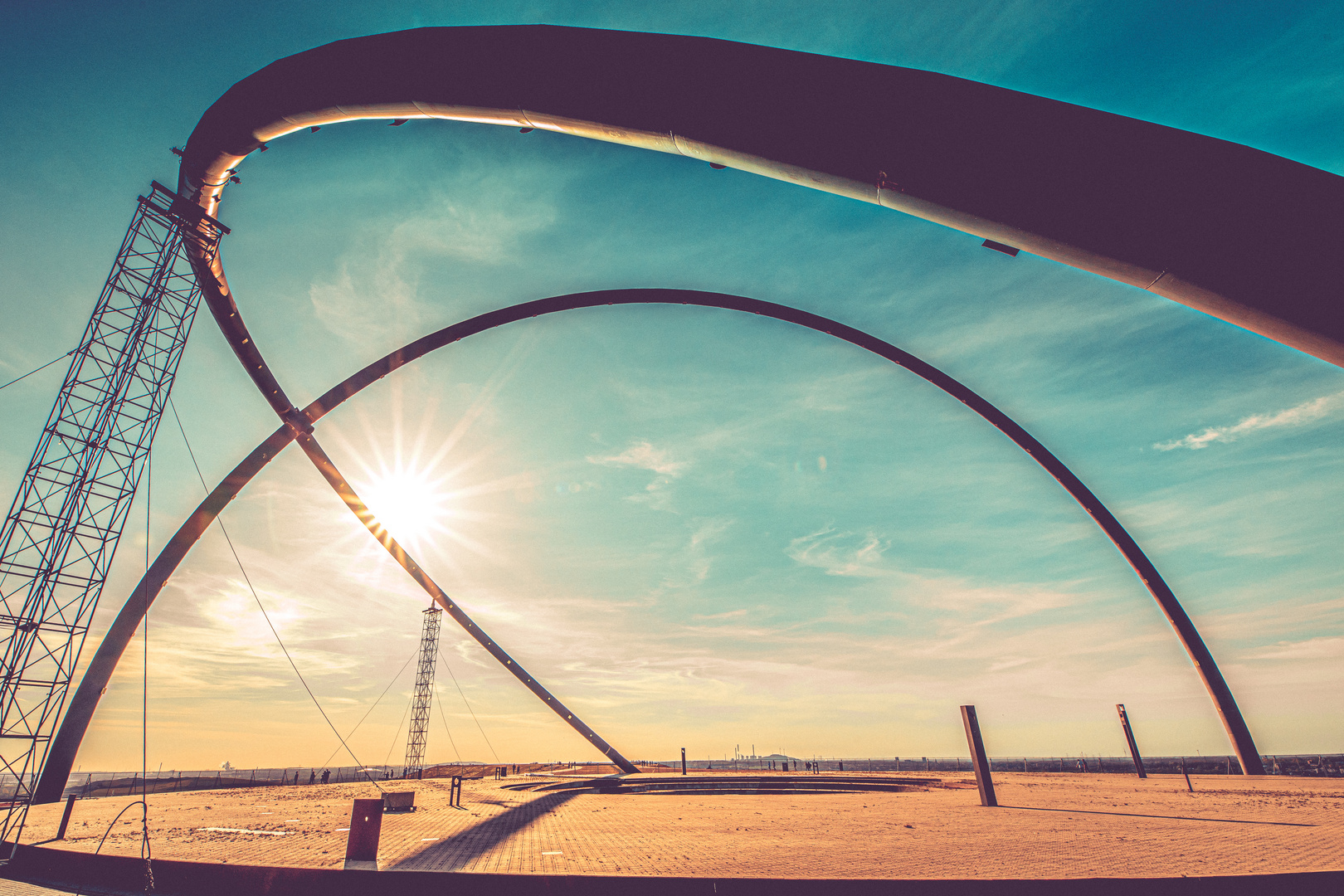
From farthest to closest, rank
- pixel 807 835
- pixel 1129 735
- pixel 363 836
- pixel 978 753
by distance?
pixel 1129 735, pixel 978 753, pixel 807 835, pixel 363 836

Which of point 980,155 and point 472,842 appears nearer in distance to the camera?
point 980,155

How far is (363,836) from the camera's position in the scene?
372 inches

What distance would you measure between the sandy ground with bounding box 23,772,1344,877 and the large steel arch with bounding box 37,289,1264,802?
396 centimetres

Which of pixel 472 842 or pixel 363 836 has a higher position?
pixel 363 836

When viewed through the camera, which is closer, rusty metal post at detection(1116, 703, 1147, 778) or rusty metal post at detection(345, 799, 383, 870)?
rusty metal post at detection(345, 799, 383, 870)

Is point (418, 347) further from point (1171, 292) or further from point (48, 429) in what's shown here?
point (1171, 292)

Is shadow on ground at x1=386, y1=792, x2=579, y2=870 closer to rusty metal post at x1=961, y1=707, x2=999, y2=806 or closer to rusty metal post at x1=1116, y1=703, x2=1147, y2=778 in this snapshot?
Result: rusty metal post at x1=961, y1=707, x2=999, y2=806

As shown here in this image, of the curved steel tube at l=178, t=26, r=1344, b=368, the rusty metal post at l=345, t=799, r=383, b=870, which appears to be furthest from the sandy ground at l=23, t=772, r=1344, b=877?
the curved steel tube at l=178, t=26, r=1344, b=368

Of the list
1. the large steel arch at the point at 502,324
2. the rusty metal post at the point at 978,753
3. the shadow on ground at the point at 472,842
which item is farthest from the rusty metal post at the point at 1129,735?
the shadow on ground at the point at 472,842

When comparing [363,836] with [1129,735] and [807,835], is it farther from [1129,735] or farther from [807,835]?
[1129,735]

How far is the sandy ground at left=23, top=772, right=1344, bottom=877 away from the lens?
31.6 ft

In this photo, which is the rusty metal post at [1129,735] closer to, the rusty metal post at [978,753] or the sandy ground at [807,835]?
the sandy ground at [807,835]

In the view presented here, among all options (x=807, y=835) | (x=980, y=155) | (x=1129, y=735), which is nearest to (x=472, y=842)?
(x=807, y=835)

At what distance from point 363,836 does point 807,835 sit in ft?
32.9
